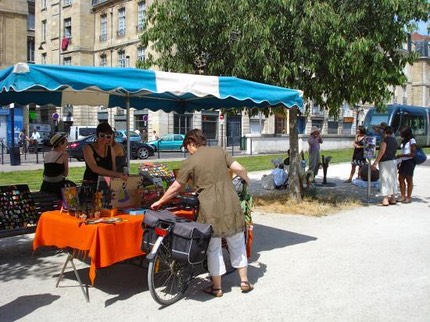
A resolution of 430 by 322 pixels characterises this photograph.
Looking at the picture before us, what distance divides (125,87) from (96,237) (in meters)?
1.76

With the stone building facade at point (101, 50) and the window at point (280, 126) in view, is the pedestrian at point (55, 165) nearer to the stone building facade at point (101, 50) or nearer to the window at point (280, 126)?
the stone building facade at point (101, 50)

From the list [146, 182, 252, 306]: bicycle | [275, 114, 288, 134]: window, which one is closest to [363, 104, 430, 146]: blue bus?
[275, 114, 288, 134]: window

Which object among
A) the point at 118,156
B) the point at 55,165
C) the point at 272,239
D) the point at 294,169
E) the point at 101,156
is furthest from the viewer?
the point at 294,169

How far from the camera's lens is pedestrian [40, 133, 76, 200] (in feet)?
22.8

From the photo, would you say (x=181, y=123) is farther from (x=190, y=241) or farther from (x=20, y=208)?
→ (x=190, y=241)

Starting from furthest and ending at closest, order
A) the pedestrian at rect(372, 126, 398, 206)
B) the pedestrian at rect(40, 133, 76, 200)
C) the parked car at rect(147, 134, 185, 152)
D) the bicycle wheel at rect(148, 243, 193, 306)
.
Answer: the parked car at rect(147, 134, 185, 152), the pedestrian at rect(372, 126, 398, 206), the pedestrian at rect(40, 133, 76, 200), the bicycle wheel at rect(148, 243, 193, 306)

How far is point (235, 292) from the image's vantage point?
5.24 meters

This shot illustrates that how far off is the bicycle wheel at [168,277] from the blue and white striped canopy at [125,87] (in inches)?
75.5

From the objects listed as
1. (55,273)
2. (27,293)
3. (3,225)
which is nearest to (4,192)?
(3,225)

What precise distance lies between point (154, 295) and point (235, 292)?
0.97m

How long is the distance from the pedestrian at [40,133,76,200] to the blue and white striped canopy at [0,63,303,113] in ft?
2.48

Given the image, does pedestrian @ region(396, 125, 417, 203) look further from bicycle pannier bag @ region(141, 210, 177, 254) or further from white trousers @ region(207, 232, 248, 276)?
bicycle pannier bag @ region(141, 210, 177, 254)

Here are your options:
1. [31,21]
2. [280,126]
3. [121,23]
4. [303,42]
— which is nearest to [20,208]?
[303,42]

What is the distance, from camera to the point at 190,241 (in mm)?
4652
